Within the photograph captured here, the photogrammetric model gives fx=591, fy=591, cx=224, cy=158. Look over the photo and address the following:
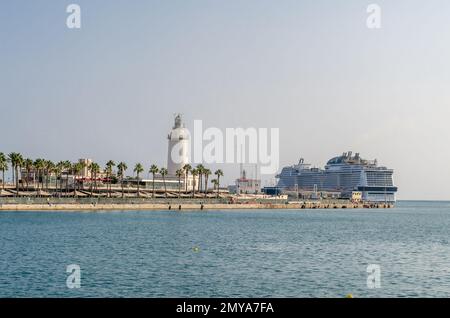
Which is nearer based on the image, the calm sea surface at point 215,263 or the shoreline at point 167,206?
the calm sea surface at point 215,263

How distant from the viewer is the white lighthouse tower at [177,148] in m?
180

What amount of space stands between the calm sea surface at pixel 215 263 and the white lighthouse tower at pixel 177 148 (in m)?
112

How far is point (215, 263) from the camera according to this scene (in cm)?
4084

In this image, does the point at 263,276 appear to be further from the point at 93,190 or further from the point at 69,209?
the point at 93,190

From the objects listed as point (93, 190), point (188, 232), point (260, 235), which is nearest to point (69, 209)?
point (93, 190)

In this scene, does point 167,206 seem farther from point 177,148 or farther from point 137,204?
point 177,148

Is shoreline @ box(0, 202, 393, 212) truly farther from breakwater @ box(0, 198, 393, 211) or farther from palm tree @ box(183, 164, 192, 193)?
palm tree @ box(183, 164, 192, 193)

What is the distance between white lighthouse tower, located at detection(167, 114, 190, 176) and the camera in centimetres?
17988

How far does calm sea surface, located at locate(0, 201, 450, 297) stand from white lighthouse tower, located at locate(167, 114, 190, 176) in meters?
112

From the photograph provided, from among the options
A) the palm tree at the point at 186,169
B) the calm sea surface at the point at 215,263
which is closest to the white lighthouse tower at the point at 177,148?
the palm tree at the point at 186,169

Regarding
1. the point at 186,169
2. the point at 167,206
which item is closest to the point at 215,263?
the point at 167,206

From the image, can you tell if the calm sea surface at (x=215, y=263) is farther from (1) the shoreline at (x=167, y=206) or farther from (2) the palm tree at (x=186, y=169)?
(2) the palm tree at (x=186, y=169)
